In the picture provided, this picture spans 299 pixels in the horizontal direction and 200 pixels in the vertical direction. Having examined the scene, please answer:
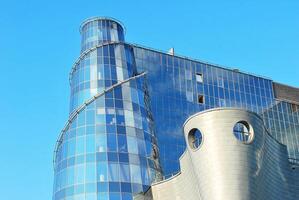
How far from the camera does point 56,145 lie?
192 ft

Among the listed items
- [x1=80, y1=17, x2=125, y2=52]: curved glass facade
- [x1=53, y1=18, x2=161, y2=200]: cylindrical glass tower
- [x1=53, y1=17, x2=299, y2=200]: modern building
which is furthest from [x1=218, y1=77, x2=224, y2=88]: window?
[x1=80, y1=17, x2=125, y2=52]: curved glass facade

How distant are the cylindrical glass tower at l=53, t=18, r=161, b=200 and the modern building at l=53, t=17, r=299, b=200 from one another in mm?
104

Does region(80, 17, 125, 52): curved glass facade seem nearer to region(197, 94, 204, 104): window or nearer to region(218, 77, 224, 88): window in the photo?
region(197, 94, 204, 104): window

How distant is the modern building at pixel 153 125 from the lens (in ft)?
133

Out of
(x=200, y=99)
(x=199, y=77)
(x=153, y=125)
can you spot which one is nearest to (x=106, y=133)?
(x=153, y=125)

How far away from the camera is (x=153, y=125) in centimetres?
5953

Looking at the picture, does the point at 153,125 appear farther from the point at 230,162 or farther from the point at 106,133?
the point at 230,162

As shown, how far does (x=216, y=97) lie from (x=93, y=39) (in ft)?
60.5

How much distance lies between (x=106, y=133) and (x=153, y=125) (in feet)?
23.9

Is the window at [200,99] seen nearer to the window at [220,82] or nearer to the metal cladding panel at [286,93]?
the window at [220,82]

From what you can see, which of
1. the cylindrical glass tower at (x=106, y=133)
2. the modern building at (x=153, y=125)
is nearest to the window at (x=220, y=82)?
the modern building at (x=153, y=125)

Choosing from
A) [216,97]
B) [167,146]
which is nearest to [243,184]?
[167,146]

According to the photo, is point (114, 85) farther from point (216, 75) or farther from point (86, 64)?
point (216, 75)

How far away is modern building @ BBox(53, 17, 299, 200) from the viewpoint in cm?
4056
